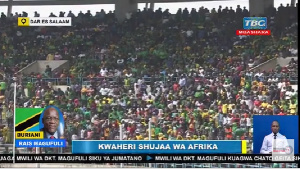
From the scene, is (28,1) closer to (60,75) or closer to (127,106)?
(60,75)

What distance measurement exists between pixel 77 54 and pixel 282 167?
Answer: 5.50 metres

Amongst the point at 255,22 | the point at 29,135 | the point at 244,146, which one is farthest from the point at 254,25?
the point at 29,135

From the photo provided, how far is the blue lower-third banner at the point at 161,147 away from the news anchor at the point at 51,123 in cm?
59

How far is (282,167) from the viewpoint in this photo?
15211 millimetres

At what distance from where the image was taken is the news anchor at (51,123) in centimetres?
1559

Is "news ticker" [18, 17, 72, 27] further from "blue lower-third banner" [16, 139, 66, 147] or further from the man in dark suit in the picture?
"blue lower-third banner" [16, 139, 66, 147]

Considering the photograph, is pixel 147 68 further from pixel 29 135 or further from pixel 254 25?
pixel 29 135

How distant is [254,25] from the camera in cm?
1689

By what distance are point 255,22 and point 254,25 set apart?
0.07 metres

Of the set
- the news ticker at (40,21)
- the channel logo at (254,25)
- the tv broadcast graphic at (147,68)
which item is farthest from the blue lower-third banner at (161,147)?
the news ticker at (40,21)

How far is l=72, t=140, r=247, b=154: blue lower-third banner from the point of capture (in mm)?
15211

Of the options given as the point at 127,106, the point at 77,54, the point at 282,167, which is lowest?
the point at 282,167

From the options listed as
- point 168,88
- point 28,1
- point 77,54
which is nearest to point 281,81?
point 168,88

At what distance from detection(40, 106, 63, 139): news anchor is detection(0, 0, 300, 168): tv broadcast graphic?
0.10 ft
